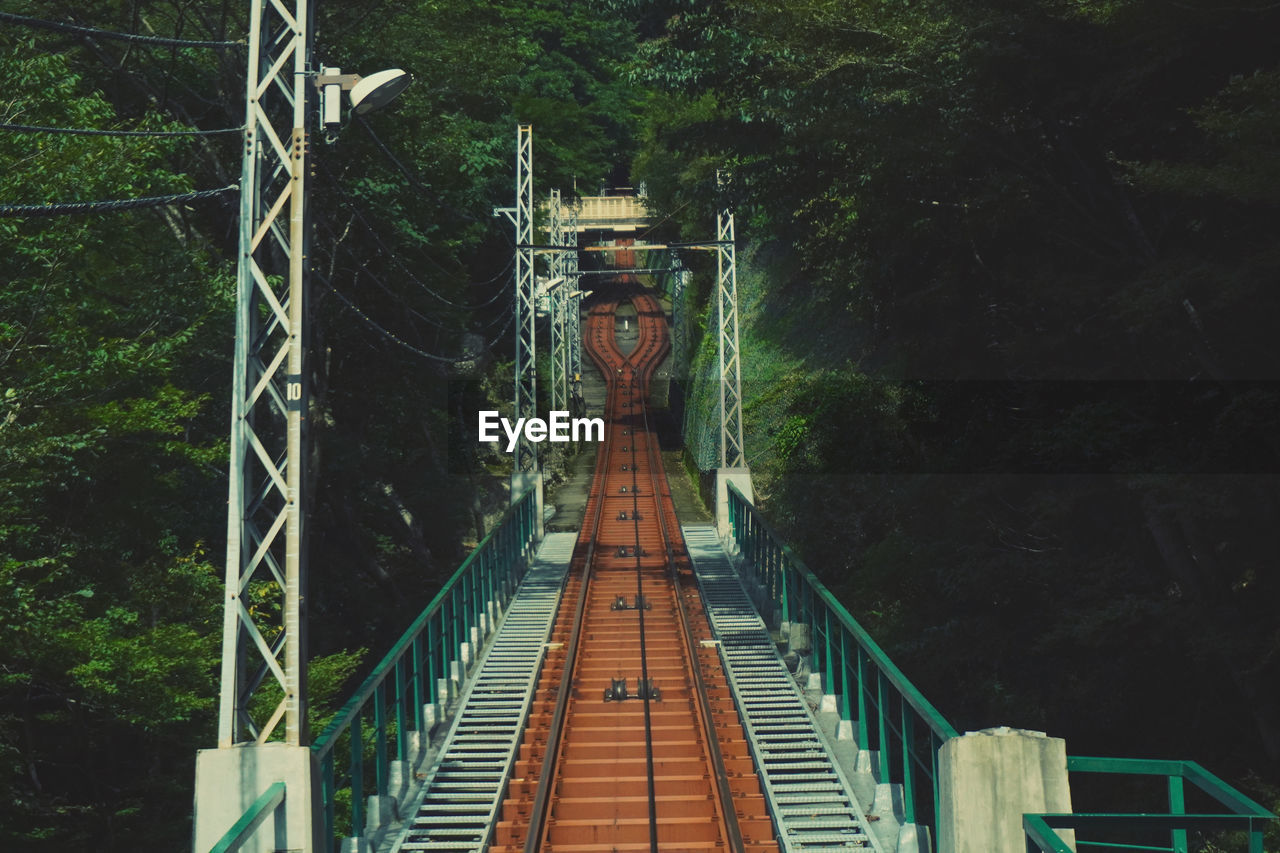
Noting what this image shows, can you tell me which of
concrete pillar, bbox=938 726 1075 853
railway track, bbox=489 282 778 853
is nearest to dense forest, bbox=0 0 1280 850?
railway track, bbox=489 282 778 853

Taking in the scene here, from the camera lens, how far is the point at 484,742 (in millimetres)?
15000

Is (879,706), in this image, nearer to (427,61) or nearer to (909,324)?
(909,324)

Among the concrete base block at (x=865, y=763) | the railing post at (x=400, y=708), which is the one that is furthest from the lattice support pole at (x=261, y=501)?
the concrete base block at (x=865, y=763)

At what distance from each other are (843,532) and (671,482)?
25265 millimetres

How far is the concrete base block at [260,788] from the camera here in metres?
8.20

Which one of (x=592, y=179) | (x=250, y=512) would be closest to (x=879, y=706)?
(x=250, y=512)

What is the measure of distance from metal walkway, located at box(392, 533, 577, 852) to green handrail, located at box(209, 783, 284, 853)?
3236 millimetres

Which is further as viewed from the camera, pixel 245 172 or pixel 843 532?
pixel 843 532

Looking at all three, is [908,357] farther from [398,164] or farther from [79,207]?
[79,207]

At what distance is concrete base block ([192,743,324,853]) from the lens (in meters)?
8.20

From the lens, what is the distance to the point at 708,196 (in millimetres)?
28922

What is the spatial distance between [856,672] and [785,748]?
1.97 m

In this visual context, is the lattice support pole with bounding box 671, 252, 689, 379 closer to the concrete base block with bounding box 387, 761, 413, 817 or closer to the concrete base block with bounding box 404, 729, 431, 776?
the concrete base block with bounding box 404, 729, 431, 776

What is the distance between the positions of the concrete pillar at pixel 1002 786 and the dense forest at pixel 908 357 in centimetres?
710
